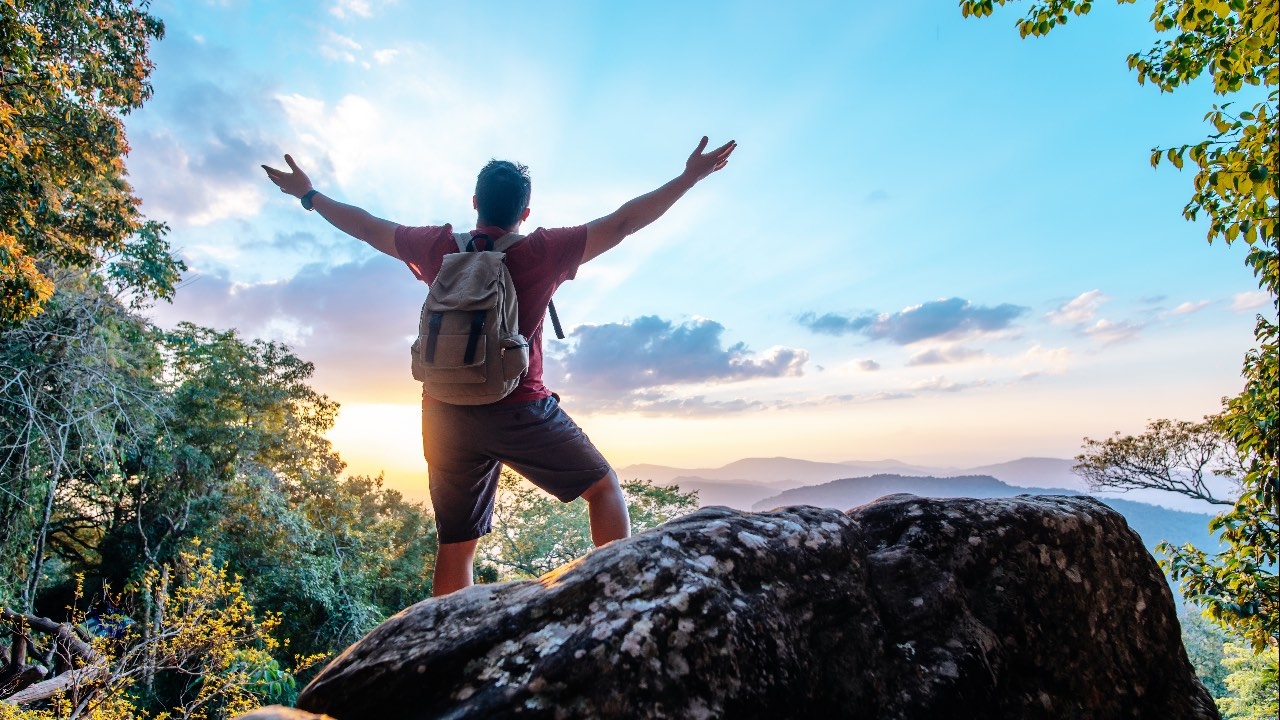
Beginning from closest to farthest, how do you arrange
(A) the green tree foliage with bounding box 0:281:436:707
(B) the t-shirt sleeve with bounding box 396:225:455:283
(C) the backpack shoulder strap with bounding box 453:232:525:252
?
(C) the backpack shoulder strap with bounding box 453:232:525:252 → (B) the t-shirt sleeve with bounding box 396:225:455:283 → (A) the green tree foliage with bounding box 0:281:436:707

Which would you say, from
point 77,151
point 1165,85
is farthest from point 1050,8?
point 77,151

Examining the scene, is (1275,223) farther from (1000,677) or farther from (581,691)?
(581,691)

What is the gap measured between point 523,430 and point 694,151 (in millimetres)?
1562

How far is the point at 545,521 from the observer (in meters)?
26.2

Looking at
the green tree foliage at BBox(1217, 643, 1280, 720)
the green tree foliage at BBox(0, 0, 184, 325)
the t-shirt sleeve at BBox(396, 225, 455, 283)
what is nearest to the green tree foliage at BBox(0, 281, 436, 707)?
the green tree foliage at BBox(0, 0, 184, 325)

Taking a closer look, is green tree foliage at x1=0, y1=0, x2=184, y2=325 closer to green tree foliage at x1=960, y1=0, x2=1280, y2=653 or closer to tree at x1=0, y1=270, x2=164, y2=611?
tree at x1=0, y1=270, x2=164, y2=611

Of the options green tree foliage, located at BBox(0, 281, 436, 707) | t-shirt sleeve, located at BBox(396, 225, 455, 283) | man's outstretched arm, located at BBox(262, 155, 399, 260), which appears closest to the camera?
t-shirt sleeve, located at BBox(396, 225, 455, 283)

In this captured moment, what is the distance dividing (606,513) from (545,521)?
2478 cm

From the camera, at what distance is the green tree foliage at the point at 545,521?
24891 mm

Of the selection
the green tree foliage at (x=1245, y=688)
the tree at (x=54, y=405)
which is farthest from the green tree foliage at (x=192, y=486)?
the green tree foliage at (x=1245, y=688)

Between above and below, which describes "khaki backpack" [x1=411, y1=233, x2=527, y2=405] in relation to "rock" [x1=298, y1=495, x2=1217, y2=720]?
above

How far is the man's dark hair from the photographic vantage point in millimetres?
2855

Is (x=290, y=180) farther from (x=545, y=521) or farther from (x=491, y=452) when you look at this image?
(x=545, y=521)

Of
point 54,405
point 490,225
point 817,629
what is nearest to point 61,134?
point 54,405
